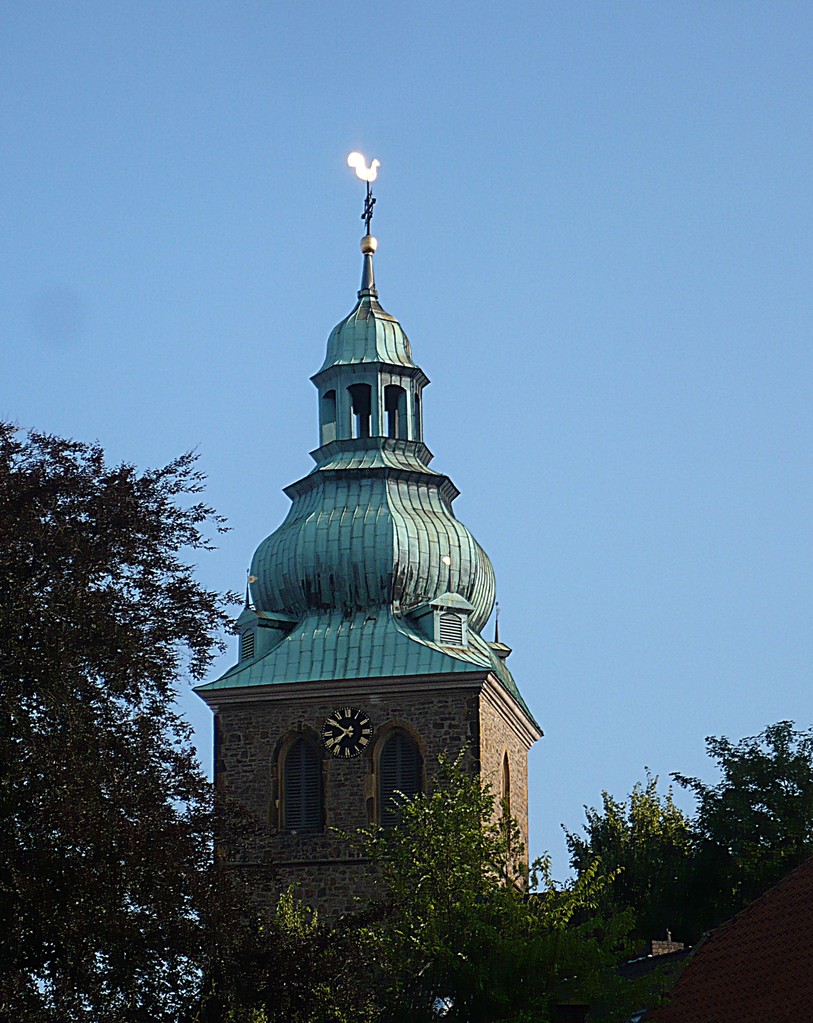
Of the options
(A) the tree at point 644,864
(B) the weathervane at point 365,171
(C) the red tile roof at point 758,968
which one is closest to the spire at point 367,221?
(B) the weathervane at point 365,171

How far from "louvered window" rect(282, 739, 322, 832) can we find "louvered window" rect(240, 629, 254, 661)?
2.77 metres

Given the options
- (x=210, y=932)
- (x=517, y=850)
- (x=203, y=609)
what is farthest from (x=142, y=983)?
(x=517, y=850)

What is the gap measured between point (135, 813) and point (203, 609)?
12.6 feet

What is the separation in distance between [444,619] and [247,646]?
4572 millimetres

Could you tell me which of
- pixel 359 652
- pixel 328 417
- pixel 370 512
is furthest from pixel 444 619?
pixel 328 417

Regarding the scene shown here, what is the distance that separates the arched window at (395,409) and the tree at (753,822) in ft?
38.6

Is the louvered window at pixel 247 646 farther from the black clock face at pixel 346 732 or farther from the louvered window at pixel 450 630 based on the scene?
the louvered window at pixel 450 630

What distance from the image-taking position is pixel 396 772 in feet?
172

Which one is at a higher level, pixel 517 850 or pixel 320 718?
pixel 320 718

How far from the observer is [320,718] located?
174ft

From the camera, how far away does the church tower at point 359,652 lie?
52312 millimetres

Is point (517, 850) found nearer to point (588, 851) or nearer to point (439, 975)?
point (439, 975)

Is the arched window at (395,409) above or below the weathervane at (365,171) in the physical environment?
below

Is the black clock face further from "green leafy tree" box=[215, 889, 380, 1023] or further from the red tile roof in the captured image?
"green leafy tree" box=[215, 889, 380, 1023]
